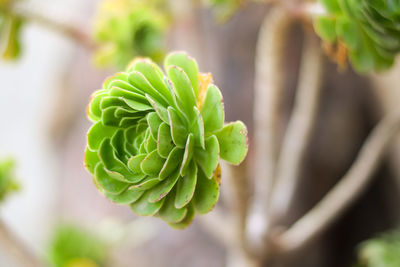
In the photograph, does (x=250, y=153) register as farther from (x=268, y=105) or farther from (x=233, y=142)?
(x=233, y=142)

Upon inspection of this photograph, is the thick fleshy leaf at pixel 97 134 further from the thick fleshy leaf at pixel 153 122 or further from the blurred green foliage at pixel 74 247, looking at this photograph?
the blurred green foliage at pixel 74 247

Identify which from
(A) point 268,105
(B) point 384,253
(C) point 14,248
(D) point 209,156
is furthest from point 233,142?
(B) point 384,253

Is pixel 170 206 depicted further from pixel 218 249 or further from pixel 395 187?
pixel 395 187

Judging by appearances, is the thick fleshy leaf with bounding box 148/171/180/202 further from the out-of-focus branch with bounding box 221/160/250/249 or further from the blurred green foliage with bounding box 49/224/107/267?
the blurred green foliage with bounding box 49/224/107/267

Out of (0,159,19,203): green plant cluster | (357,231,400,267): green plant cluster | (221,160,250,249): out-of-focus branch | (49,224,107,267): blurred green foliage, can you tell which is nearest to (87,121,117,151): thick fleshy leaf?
(221,160,250,249): out-of-focus branch

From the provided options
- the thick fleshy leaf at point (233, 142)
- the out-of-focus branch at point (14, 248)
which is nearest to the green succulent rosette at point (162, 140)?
the thick fleshy leaf at point (233, 142)
